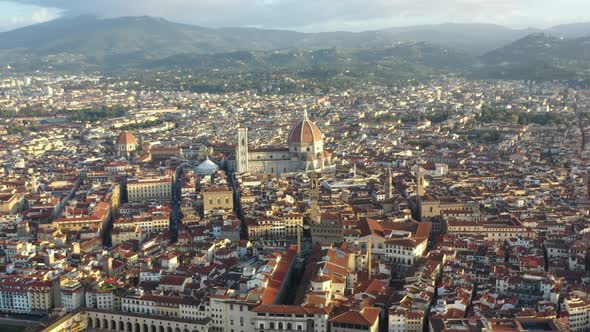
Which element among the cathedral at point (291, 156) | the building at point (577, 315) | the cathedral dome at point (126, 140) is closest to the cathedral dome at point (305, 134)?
the cathedral at point (291, 156)

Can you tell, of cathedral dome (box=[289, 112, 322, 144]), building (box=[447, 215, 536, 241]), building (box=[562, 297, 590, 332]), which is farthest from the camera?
cathedral dome (box=[289, 112, 322, 144])

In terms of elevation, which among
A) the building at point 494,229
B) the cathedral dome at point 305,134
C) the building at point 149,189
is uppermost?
the cathedral dome at point 305,134

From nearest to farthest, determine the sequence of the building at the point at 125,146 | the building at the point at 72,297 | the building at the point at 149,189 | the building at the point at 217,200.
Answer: the building at the point at 72,297 → the building at the point at 217,200 → the building at the point at 149,189 → the building at the point at 125,146

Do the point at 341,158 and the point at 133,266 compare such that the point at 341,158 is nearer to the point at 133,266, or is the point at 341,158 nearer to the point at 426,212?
the point at 426,212

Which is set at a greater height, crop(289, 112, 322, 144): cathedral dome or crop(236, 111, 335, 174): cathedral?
crop(289, 112, 322, 144): cathedral dome

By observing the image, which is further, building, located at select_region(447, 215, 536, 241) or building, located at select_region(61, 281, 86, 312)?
building, located at select_region(447, 215, 536, 241)

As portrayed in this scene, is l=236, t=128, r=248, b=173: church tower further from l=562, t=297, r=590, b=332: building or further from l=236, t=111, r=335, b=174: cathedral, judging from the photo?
l=562, t=297, r=590, b=332: building

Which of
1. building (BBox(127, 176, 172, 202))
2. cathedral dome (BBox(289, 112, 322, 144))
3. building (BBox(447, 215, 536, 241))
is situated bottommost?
building (BBox(127, 176, 172, 202))

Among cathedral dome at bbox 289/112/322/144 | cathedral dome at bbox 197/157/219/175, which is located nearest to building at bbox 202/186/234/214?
cathedral dome at bbox 197/157/219/175

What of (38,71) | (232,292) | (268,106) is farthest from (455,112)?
(38,71)

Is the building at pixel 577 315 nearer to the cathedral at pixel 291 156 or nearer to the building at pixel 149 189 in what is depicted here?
the building at pixel 149 189

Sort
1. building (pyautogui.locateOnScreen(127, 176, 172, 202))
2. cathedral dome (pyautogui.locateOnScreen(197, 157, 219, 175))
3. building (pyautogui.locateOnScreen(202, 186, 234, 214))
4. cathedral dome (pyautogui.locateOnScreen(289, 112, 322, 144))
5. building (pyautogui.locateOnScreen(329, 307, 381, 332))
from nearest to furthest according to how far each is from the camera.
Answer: building (pyautogui.locateOnScreen(329, 307, 381, 332)) < building (pyautogui.locateOnScreen(202, 186, 234, 214)) < building (pyautogui.locateOnScreen(127, 176, 172, 202)) < cathedral dome (pyautogui.locateOnScreen(197, 157, 219, 175)) < cathedral dome (pyautogui.locateOnScreen(289, 112, 322, 144))
